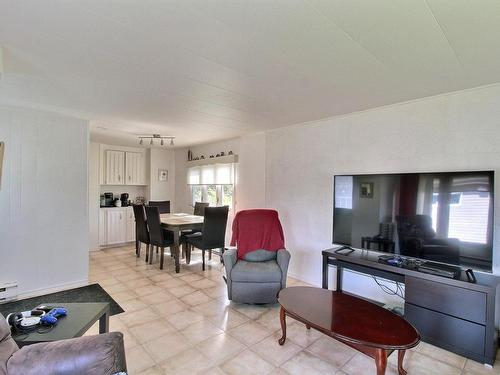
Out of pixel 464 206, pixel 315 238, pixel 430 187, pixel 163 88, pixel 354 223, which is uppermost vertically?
pixel 163 88

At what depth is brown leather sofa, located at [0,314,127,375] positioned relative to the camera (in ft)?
3.89

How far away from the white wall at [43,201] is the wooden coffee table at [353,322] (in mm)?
2968

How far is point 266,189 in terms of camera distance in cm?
445

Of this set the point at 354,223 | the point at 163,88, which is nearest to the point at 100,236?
the point at 163,88

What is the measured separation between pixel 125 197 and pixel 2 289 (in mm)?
3279

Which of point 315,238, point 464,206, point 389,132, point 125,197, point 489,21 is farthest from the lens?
point 125,197

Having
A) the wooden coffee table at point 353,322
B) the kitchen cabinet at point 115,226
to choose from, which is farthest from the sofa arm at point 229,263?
the kitchen cabinet at point 115,226

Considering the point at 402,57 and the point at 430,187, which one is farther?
the point at 430,187

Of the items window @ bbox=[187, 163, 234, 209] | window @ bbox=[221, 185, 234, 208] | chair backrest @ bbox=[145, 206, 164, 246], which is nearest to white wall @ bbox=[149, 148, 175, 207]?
window @ bbox=[187, 163, 234, 209]

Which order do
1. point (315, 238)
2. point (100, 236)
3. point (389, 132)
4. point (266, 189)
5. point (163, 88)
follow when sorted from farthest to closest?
point (100, 236) → point (266, 189) → point (315, 238) → point (389, 132) → point (163, 88)

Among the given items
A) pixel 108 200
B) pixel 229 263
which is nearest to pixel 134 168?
pixel 108 200

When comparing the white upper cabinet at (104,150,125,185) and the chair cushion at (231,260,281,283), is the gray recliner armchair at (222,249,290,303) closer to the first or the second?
the chair cushion at (231,260,281,283)

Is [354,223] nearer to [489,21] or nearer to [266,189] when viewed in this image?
[266,189]

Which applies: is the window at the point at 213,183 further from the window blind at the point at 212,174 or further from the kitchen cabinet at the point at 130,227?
the kitchen cabinet at the point at 130,227
